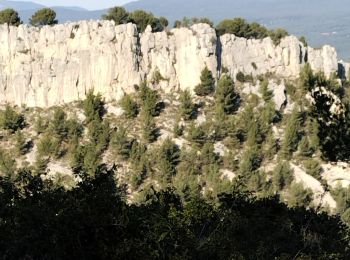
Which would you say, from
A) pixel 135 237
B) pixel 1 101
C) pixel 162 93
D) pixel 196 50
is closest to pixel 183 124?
pixel 162 93

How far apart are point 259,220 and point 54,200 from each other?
803 centimetres

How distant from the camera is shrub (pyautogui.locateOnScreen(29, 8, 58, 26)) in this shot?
6769cm

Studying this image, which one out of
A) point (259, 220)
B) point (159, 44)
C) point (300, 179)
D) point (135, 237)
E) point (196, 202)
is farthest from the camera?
point (159, 44)

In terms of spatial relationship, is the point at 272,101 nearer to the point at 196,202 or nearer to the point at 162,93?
the point at 162,93

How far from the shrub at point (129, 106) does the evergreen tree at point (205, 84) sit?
7.91m

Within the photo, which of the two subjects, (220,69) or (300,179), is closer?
(300,179)

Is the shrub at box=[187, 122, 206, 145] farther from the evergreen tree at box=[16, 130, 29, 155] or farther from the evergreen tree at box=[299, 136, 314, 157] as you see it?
the evergreen tree at box=[16, 130, 29, 155]

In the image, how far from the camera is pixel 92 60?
59719 millimetres

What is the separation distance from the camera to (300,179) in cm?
5150

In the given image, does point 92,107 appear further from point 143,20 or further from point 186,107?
point 143,20

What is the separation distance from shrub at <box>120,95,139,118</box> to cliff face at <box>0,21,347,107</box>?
3.09 metres

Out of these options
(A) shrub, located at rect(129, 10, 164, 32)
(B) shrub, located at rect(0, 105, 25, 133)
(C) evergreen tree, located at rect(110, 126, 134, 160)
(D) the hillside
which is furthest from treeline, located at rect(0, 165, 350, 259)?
(A) shrub, located at rect(129, 10, 164, 32)

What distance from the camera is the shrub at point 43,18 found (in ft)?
222

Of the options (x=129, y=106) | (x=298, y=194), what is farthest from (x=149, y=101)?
(x=298, y=194)
